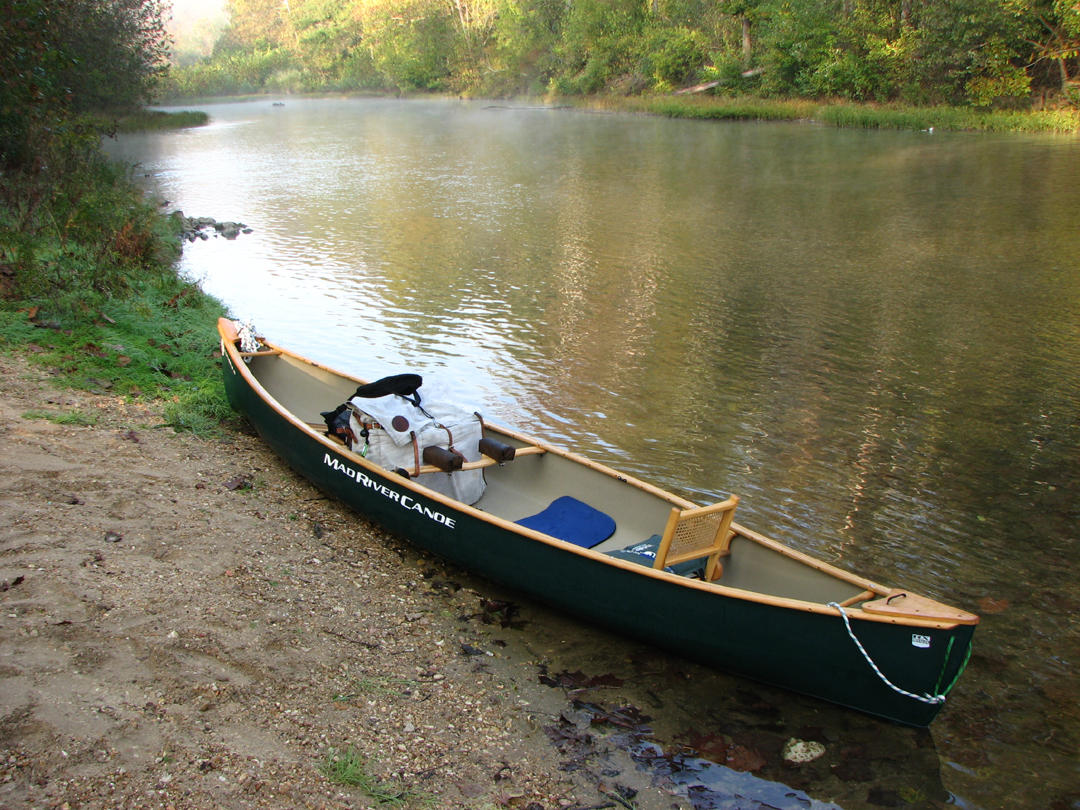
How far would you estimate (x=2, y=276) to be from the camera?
9773 mm

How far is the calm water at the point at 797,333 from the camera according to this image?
20.4ft

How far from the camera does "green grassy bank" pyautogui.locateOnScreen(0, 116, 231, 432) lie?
8445mm

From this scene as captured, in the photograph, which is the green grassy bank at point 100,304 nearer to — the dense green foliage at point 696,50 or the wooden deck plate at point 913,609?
the wooden deck plate at point 913,609

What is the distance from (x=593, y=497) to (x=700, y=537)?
52.7 inches

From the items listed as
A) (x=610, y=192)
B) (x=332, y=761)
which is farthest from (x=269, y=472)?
(x=610, y=192)

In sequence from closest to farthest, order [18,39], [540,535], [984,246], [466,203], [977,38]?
1. [540,535]
2. [18,39]
3. [984,246]
4. [466,203]
5. [977,38]

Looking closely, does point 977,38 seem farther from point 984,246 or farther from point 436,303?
point 436,303

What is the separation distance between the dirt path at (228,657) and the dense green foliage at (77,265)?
1.87m

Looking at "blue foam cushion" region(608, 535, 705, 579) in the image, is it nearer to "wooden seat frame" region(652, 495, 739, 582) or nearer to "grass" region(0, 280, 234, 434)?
"wooden seat frame" region(652, 495, 739, 582)

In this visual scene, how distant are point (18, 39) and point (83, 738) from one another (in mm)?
10592

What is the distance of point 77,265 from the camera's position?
10.9 metres

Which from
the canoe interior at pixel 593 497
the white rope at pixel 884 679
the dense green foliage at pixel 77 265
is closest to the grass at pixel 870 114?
the dense green foliage at pixel 77 265

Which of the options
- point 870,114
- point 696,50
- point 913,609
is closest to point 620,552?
point 913,609

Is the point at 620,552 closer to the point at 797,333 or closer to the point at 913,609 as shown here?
the point at 913,609
